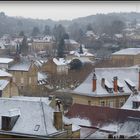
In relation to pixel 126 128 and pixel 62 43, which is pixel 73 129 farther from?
pixel 62 43

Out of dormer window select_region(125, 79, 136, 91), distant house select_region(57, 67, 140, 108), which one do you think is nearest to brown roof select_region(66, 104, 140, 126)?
distant house select_region(57, 67, 140, 108)

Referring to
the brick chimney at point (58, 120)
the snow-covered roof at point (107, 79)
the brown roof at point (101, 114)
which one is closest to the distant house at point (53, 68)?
the snow-covered roof at point (107, 79)

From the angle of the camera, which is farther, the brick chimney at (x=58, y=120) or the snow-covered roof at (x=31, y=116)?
the brick chimney at (x=58, y=120)

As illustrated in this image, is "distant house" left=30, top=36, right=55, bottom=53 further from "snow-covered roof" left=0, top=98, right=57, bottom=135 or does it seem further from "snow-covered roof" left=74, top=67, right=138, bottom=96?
"snow-covered roof" left=0, top=98, right=57, bottom=135

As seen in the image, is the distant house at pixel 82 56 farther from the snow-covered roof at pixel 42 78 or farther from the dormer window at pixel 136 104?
the dormer window at pixel 136 104

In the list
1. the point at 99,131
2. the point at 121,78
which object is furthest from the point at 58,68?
the point at 99,131

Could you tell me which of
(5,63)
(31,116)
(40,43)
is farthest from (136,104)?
(40,43)

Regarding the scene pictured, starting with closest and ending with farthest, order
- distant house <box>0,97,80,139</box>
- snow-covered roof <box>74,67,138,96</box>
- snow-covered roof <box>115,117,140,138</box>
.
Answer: distant house <box>0,97,80,139</box>, snow-covered roof <box>115,117,140,138</box>, snow-covered roof <box>74,67,138,96</box>
